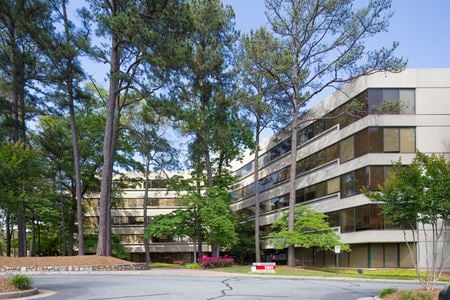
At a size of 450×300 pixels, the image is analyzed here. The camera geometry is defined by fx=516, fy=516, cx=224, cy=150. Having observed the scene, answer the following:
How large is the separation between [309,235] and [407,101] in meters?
12.7

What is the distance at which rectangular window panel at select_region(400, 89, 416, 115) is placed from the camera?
3919 cm

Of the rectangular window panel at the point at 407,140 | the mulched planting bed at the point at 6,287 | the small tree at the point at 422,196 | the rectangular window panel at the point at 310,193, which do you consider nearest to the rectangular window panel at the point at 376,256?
the rectangular window panel at the point at 407,140

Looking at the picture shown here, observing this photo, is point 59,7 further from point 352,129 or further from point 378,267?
point 378,267

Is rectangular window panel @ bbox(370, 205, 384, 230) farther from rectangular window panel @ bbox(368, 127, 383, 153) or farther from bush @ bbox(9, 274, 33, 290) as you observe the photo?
bush @ bbox(9, 274, 33, 290)

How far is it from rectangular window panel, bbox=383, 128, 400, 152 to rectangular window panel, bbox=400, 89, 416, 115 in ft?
5.28

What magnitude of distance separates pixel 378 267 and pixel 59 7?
30.8 meters

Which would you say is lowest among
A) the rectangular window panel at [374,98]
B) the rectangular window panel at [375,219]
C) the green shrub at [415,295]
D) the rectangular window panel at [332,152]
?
the green shrub at [415,295]

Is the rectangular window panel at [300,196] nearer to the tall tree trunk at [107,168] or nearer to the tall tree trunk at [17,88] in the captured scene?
the tall tree trunk at [107,168]

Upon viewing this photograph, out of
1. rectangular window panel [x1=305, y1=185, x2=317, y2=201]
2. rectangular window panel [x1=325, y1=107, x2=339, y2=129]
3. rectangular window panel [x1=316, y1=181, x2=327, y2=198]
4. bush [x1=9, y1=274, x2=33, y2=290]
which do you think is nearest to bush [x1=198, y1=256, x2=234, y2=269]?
rectangular window panel [x1=316, y1=181, x2=327, y2=198]

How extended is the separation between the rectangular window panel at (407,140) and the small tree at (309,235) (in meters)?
8.18

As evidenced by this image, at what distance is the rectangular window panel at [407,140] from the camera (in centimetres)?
3884

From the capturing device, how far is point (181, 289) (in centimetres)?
1717

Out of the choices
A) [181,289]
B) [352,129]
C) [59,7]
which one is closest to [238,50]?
[352,129]

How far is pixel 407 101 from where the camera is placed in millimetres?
39406
